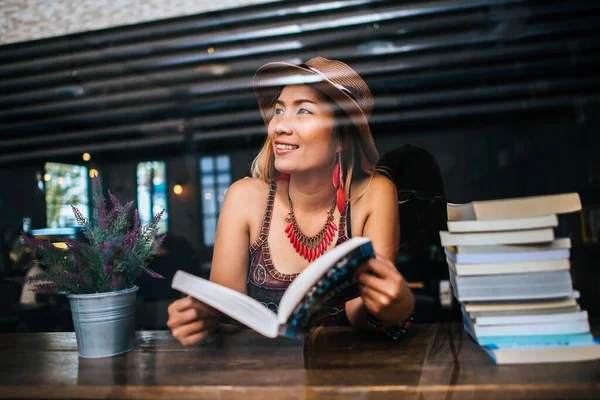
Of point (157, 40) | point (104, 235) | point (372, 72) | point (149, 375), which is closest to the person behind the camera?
point (149, 375)

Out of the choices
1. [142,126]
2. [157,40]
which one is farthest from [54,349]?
[157,40]

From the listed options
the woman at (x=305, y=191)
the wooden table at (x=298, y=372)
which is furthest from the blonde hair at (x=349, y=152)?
the wooden table at (x=298, y=372)

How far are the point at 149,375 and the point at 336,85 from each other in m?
1.30

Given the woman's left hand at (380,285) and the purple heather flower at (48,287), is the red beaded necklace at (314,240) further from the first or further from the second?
the purple heather flower at (48,287)

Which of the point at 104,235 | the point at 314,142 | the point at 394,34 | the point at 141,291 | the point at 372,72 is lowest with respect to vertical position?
the point at 141,291

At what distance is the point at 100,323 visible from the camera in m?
1.52

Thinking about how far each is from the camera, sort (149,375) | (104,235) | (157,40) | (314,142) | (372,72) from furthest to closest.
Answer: (157,40)
(372,72)
(314,142)
(104,235)
(149,375)

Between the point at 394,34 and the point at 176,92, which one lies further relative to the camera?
the point at 176,92

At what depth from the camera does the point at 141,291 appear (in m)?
1.95

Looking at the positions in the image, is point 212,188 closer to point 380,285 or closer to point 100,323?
point 100,323

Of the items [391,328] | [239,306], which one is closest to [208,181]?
[239,306]

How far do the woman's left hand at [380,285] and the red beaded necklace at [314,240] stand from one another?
40 centimetres

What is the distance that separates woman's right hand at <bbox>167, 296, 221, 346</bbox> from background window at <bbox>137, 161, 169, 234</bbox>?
2.27 ft

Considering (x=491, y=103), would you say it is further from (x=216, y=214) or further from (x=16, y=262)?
(x=16, y=262)
